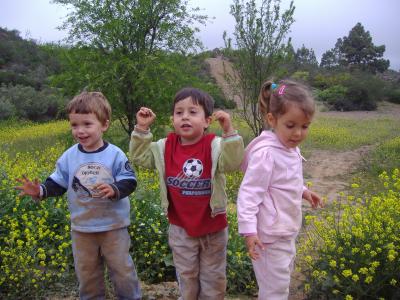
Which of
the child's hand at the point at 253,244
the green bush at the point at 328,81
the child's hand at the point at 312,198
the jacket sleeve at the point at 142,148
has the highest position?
the green bush at the point at 328,81

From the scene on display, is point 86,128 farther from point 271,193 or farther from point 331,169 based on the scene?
point 331,169

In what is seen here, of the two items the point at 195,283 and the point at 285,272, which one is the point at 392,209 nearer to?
the point at 285,272

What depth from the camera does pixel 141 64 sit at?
8.88 m

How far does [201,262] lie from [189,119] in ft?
2.74

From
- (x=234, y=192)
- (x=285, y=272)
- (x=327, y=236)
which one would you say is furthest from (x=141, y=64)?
(x=285, y=272)

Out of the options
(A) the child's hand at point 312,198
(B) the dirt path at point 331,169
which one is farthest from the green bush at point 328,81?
(A) the child's hand at point 312,198

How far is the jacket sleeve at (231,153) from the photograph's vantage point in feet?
7.66

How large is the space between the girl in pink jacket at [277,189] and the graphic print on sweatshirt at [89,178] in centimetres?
82

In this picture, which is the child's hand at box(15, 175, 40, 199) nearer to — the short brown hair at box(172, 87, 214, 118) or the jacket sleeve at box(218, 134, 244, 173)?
the short brown hair at box(172, 87, 214, 118)

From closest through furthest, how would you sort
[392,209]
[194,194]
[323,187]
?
[194,194] < [392,209] < [323,187]

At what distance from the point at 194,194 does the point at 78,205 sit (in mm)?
690

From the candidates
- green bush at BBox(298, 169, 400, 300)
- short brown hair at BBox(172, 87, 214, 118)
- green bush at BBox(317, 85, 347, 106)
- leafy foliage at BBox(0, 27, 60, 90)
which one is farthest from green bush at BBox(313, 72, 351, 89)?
short brown hair at BBox(172, 87, 214, 118)

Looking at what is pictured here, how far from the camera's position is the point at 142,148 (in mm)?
2582

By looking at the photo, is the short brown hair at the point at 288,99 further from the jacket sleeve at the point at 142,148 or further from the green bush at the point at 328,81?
the green bush at the point at 328,81
